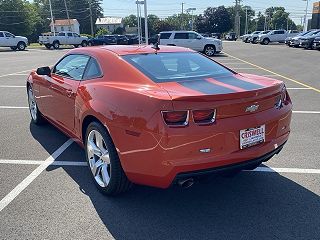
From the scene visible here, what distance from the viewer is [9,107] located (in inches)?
307

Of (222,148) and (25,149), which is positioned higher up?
(222,148)

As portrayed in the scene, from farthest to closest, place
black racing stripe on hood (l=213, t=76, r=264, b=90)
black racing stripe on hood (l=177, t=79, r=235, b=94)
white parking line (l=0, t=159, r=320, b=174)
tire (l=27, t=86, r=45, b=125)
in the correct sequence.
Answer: tire (l=27, t=86, r=45, b=125)
white parking line (l=0, t=159, r=320, b=174)
black racing stripe on hood (l=213, t=76, r=264, b=90)
black racing stripe on hood (l=177, t=79, r=235, b=94)

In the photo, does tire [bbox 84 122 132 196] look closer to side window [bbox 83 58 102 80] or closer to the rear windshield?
side window [bbox 83 58 102 80]

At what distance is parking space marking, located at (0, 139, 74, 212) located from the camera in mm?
3480

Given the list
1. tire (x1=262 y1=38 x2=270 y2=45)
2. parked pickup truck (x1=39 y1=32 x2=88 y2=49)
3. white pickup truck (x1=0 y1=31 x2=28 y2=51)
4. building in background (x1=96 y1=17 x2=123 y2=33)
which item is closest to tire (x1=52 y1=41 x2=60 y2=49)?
parked pickup truck (x1=39 y1=32 x2=88 y2=49)

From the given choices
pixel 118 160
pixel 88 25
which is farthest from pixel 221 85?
pixel 88 25

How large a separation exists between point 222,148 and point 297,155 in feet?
7.13

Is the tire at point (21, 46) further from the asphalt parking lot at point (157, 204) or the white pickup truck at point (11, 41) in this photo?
the asphalt parking lot at point (157, 204)

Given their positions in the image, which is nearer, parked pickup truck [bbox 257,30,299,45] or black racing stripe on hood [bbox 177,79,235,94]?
black racing stripe on hood [bbox 177,79,235,94]

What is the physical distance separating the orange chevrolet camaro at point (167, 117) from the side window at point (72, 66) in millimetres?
33

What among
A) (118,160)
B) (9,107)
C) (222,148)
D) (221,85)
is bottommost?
(9,107)

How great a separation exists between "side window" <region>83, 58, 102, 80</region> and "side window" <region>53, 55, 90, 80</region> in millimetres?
116

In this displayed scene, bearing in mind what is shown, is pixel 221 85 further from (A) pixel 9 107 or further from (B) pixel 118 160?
(A) pixel 9 107

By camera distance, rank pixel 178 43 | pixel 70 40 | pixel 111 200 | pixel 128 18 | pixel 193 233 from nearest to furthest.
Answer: pixel 193 233, pixel 111 200, pixel 178 43, pixel 70 40, pixel 128 18
